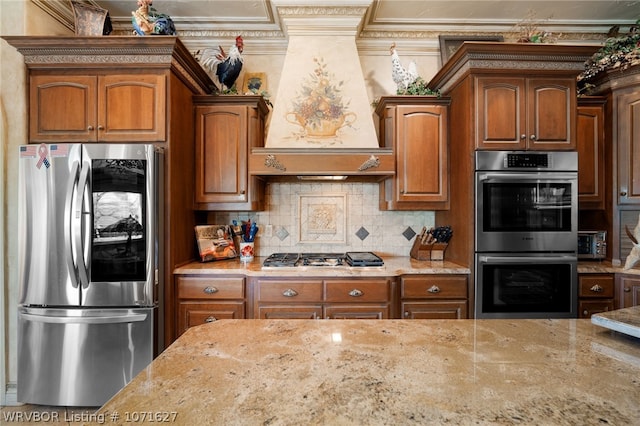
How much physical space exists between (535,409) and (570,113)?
100 inches

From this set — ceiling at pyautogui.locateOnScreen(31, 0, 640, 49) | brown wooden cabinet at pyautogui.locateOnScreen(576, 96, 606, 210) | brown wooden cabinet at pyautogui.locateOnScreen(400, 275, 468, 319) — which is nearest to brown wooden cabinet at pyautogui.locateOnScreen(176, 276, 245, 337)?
brown wooden cabinet at pyautogui.locateOnScreen(400, 275, 468, 319)

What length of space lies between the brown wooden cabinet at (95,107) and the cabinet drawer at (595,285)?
3295mm

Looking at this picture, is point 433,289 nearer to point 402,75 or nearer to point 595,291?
point 595,291

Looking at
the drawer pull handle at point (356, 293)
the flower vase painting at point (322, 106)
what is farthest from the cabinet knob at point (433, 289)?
the flower vase painting at point (322, 106)

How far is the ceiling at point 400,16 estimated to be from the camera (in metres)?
2.76

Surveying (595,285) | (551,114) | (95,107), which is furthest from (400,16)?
(595,285)

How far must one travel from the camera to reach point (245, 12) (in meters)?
2.88

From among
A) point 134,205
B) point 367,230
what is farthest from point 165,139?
point 367,230

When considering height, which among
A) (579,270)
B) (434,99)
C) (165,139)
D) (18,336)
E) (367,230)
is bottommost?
(18,336)

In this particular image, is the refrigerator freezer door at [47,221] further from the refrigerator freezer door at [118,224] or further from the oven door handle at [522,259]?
the oven door handle at [522,259]

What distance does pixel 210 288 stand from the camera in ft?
7.76

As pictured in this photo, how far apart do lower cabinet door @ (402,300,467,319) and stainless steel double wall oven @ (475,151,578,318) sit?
13cm

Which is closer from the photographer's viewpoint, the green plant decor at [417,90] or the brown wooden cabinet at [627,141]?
the brown wooden cabinet at [627,141]

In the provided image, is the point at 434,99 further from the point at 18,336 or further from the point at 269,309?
the point at 18,336
